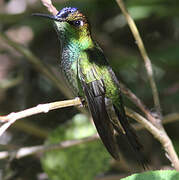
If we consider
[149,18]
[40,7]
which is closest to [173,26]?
[149,18]

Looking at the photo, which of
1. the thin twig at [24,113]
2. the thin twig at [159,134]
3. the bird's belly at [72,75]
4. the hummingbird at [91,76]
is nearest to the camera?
the thin twig at [24,113]

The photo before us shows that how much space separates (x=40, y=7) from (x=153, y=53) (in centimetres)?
95

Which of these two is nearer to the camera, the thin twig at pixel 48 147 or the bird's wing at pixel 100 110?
the bird's wing at pixel 100 110

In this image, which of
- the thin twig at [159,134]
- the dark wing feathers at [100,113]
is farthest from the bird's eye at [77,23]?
the thin twig at [159,134]

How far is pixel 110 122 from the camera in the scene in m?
2.06

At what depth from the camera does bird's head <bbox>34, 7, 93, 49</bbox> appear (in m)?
2.33

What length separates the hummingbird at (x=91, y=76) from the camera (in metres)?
2.08

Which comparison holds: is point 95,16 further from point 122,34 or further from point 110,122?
point 110,122

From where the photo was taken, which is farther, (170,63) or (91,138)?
(170,63)

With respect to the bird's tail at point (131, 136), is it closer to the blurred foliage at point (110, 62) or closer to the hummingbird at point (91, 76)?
the hummingbird at point (91, 76)

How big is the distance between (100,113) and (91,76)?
0.24 m

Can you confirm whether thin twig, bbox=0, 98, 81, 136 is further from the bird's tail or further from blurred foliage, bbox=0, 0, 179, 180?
blurred foliage, bbox=0, 0, 179, 180

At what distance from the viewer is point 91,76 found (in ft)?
7.19

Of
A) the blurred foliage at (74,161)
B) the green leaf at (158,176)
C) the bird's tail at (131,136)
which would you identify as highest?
the green leaf at (158,176)
